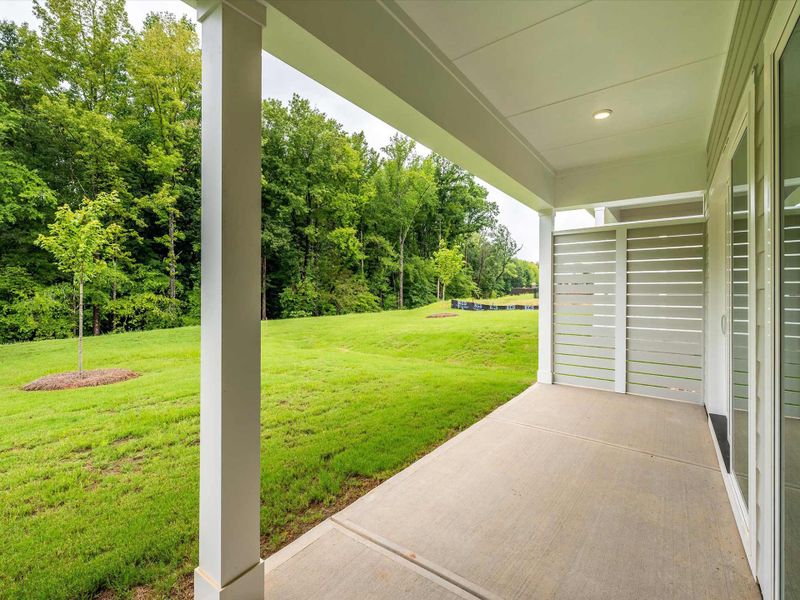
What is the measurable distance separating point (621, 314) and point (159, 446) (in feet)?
16.2

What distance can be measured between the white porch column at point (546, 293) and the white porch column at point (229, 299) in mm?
3952

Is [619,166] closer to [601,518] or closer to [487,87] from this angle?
[487,87]

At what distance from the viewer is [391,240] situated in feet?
40.4

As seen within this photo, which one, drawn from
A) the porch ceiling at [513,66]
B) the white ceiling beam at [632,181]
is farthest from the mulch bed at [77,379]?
the white ceiling beam at [632,181]

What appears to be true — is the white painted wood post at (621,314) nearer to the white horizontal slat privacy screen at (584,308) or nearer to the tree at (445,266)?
the white horizontal slat privacy screen at (584,308)

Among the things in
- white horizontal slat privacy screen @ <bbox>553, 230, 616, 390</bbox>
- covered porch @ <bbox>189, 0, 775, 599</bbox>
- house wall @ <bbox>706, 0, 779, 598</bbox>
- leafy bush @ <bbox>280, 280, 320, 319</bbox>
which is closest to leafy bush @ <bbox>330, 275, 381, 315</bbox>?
leafy bush @ <bbox>280, 280, 320, 319</bbox>

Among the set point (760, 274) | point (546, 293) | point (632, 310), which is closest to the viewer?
point (760, 274)

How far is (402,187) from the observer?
1287 cm

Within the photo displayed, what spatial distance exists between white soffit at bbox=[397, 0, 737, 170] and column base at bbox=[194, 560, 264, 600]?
100 inches

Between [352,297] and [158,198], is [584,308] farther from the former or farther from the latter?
[352,297]

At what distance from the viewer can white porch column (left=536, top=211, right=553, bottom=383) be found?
14.5 ft

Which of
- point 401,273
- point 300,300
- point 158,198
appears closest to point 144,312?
point 158,198

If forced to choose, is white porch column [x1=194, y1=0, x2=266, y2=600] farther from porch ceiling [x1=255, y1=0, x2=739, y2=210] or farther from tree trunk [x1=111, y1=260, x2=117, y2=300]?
tree trunk [x1=111, y1=260, x2=117, y2=300]

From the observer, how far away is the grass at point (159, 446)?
1.80 m
